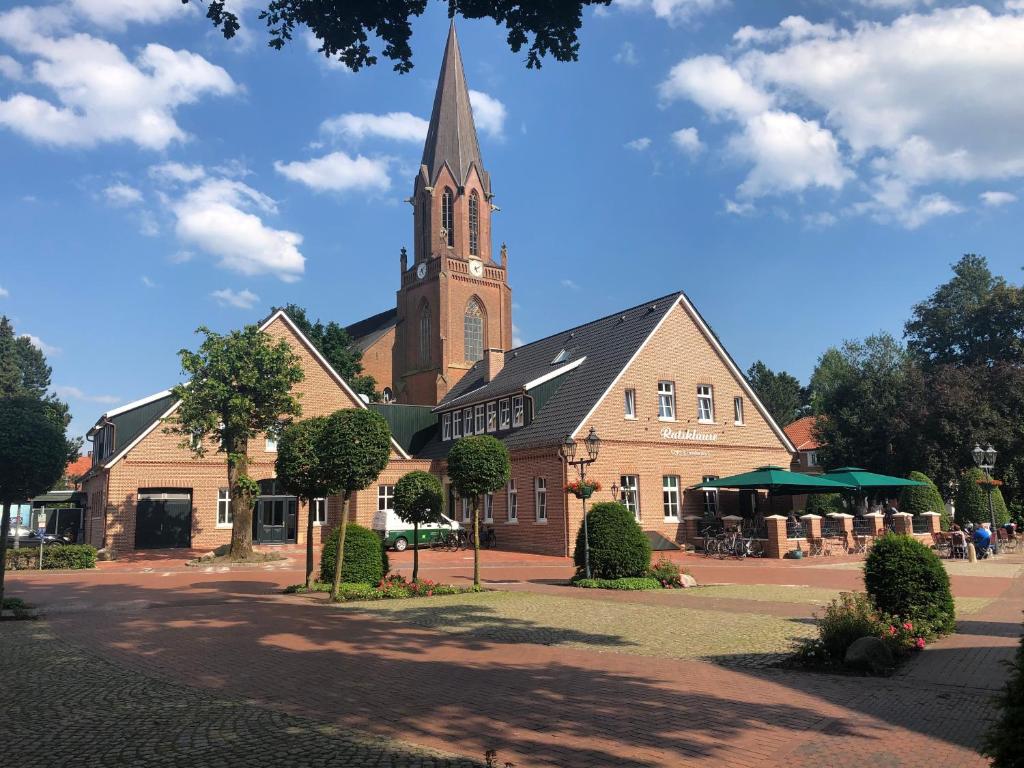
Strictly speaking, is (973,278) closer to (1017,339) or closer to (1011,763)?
(1017,339)

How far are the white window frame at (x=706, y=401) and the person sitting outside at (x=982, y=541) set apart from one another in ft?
35.5

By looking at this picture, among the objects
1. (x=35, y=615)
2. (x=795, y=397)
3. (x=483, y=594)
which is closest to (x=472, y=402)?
(x=483, y=594)

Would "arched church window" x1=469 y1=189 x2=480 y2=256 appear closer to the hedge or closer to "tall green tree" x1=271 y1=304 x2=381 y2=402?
"tall green tree" x1=271 y1=304 x2=381 y2=402

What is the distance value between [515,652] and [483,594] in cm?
670

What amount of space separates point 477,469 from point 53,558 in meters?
16.0

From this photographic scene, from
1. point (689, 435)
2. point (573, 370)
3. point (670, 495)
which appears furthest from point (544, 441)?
point (689, 435)

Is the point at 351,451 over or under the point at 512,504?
over

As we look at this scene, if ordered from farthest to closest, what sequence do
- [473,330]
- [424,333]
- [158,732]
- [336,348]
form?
[424,333] → [473,330] → [336,348] → [158,732]

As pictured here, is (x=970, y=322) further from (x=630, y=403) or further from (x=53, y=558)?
(x=53, y=558)

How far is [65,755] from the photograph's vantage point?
5887mm

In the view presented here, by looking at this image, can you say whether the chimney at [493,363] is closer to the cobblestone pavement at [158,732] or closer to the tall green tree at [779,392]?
the cobblestone pavement at [158,732]

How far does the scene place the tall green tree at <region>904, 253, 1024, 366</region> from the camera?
175ft

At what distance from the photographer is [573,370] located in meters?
33.0

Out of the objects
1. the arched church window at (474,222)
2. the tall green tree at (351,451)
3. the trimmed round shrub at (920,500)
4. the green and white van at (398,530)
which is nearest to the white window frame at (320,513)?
the green and white van at (398,530)
